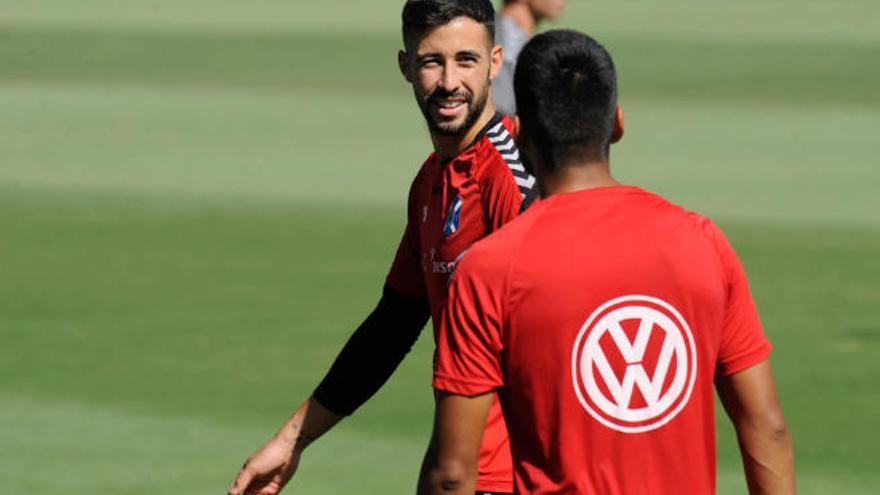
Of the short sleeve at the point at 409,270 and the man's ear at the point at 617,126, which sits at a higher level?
the short sleeve at the point at 409,270

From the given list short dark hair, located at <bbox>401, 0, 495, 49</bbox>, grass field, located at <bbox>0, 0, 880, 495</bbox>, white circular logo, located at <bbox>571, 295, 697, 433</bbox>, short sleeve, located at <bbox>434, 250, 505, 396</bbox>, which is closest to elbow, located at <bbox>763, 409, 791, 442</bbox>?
white circular logo, located at <bbox>571, 295, 697, 433</bbox>

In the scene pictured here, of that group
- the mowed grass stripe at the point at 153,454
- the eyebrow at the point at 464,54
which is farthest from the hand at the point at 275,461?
the mowed grass stripe at the point at 153,454

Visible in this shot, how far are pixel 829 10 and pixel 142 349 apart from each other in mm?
37237

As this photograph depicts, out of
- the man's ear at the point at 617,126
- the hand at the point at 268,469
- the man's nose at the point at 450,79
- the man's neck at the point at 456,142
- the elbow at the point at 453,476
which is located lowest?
the elbow at the point at 453,476

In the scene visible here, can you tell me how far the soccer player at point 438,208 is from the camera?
5.96 m

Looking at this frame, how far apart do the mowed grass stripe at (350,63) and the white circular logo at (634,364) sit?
26260 millimetres

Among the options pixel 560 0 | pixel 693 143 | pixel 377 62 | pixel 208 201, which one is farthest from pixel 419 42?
pixel 377 62

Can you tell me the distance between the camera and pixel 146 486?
31.6 feet

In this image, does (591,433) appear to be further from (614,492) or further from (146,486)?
(146,486)

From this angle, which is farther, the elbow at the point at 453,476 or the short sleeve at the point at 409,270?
the short sleeve at the point at 409,270

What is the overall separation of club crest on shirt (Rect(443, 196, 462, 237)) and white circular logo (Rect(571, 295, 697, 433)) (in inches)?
61.1

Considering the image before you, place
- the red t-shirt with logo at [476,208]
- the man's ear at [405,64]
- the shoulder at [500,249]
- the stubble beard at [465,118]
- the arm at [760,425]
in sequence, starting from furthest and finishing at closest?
the man's ear at [405,64], the stubble beard at [465,118], the red t-shirt with logo at [476,208], the arm at [760,425], the shoulder at [500,249]

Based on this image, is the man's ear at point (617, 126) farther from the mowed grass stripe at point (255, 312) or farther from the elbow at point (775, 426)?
the mowed grass stripe at point (255, 312)

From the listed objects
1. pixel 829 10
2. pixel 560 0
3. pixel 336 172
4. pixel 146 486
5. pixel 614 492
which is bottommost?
pixel 614 492
